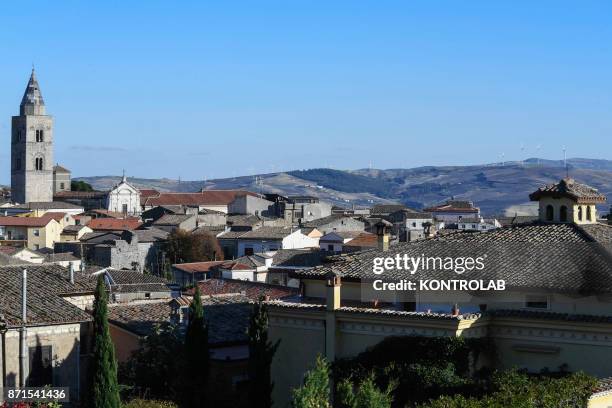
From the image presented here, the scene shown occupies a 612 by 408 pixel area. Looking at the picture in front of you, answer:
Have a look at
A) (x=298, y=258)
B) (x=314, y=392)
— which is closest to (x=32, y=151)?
(x=298, y=258)

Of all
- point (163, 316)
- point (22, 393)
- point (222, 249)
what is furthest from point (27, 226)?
point (22, 393)

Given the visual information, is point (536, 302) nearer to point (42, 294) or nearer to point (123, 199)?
point (42, 294)

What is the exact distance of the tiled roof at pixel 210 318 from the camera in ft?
86.0

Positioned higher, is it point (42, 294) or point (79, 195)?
point (42, 294)

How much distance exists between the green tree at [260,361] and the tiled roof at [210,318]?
430 centimetres

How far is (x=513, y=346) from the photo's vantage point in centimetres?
1953

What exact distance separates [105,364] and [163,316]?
767 cm

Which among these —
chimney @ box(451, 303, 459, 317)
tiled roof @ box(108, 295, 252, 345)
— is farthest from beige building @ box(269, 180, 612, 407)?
tiled roof @ box(108, 295, 252, 345)

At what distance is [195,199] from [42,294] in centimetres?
11083

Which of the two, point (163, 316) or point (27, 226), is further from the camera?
point (27, 226)

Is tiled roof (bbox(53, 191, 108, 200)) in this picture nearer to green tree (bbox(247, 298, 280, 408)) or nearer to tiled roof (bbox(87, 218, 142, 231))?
tiled roof (bbox(87, 218, 142, 231))

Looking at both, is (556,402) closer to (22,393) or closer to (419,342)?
(419,342)

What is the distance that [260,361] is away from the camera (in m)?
21.2

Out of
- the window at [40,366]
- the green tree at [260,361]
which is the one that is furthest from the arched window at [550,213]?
the window at [40,366]
